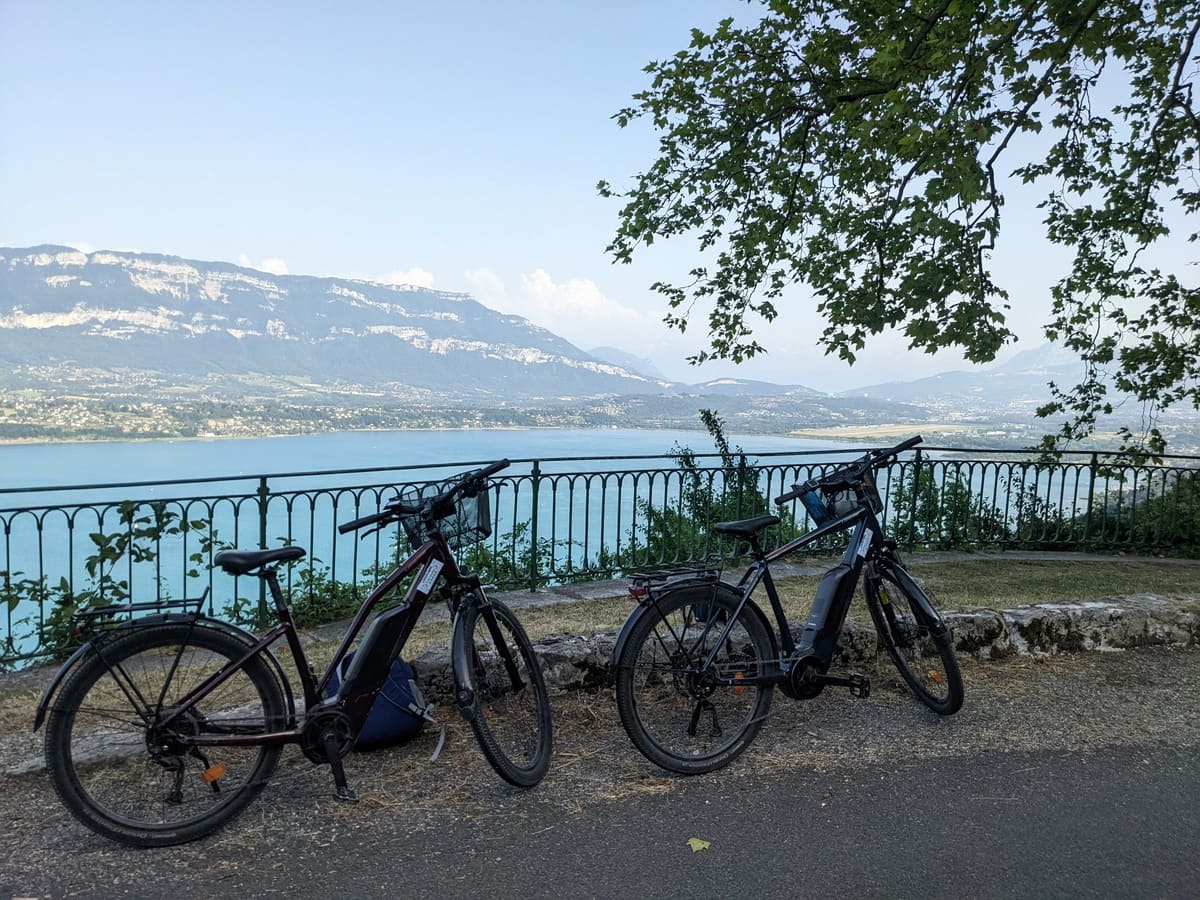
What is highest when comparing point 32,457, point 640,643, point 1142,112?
point 1142,112

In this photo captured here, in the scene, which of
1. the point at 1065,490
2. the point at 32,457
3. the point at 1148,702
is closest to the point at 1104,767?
the point at 1148,702

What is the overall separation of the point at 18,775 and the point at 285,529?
3.79 metres

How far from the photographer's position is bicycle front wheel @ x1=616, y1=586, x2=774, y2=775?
11.5 ft

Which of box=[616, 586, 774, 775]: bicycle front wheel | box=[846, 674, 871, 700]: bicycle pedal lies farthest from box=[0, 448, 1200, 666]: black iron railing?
box=[846, 674, 871, 700]: bicycle pedal

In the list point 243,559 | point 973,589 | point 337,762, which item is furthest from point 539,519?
point 243,559

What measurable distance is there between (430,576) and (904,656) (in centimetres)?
247

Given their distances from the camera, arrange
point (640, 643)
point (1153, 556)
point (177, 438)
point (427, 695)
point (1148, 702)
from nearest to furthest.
Answer: point (640, 643) → point (427, 695) → point (1148, 702) → point (1153, 556) → point (177, 438)

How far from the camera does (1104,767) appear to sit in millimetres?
3678

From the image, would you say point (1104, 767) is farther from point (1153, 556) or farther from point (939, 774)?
point (1153, 556)

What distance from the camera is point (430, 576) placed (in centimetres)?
339

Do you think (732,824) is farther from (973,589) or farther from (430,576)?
(973,589)

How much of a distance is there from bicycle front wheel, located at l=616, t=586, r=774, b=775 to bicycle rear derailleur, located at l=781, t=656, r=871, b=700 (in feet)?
0.49

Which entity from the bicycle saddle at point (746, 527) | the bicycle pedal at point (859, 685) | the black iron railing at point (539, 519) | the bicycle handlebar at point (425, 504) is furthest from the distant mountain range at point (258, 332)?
the bicycle handlebar at point (425, 504)

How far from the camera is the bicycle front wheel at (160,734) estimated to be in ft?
9.28
